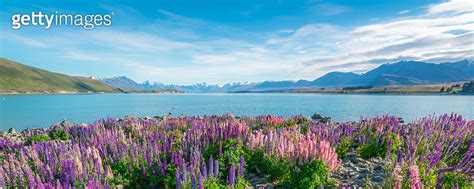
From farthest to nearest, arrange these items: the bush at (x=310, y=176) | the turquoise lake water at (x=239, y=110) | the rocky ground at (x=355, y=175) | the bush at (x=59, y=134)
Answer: the turquoise lake water at (x=239, y=110)
the bush at (x=59, y=134)
the rocky ground at (x=355, y=175)
the bush at (x=310, y=176)

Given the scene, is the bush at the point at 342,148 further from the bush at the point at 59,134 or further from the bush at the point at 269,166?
the bush at the point at 59,134

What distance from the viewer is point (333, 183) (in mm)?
6570

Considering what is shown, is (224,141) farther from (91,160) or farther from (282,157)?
(91,160)

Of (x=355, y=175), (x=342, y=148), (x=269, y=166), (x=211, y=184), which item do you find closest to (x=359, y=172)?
(x=355, y=175)

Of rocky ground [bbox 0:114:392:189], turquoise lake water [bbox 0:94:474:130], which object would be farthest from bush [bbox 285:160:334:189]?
turquoise lake water [bbox 0:94:474:130]

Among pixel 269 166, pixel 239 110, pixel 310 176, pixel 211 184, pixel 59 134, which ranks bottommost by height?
pixel 239 110

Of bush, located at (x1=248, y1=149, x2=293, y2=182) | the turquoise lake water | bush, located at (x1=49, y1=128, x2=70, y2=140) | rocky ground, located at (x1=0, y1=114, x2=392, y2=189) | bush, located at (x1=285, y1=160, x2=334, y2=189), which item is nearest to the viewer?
bush, located at (x1=285, y1=160, x2=334, y2=189)

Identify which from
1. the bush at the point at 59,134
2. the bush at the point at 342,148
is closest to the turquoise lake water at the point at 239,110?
the bush at the point at 59,134

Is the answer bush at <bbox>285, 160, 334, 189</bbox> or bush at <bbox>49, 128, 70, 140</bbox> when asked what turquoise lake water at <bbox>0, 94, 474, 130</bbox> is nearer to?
bush at <bbox>49, 128, 70, 140</bbox>

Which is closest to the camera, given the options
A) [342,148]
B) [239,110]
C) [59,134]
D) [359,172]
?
[359,172]

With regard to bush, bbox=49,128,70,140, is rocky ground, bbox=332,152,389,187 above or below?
above

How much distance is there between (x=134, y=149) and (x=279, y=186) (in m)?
3.80

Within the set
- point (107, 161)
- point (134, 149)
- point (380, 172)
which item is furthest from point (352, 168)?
point (107, 161)

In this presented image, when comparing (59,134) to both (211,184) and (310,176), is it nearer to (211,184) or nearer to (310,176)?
(211,184)
